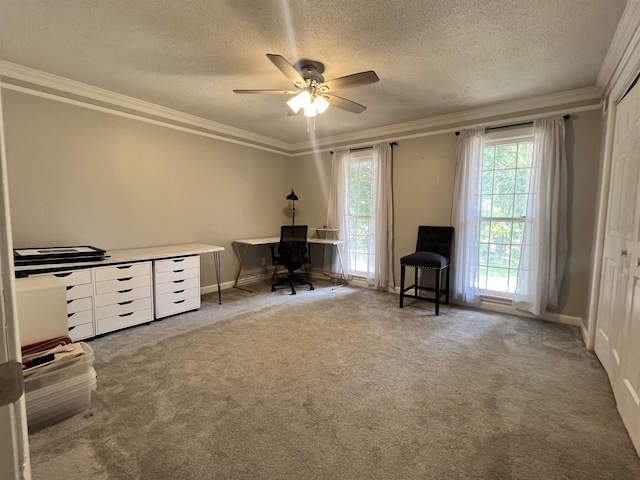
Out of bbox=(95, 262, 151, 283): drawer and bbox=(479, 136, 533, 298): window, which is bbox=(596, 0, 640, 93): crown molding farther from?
bbox=(95, 262, 151, 283): drawer

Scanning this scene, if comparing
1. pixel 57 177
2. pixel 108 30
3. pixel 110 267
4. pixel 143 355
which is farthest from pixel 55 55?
pixel 143 355

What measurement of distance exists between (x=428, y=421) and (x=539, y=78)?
3122 millimetres

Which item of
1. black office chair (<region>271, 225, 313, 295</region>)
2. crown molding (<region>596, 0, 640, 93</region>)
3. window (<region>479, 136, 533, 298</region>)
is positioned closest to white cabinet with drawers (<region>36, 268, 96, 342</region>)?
black office chair (<region>271, 225, 313, 295</region>)

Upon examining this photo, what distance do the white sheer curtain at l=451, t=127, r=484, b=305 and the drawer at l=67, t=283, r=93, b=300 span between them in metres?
4.00

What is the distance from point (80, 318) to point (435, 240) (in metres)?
3.95

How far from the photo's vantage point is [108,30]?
7.08ft

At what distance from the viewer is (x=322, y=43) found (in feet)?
7.48

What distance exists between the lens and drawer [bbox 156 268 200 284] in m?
3.30

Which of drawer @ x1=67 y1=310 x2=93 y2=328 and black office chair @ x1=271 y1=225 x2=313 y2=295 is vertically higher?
black office chair @ x1=271 y1=225 x2=313 y2=295

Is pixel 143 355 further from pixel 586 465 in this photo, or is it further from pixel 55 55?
pixel 586 465

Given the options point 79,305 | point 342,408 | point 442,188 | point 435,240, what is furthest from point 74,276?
point 442,188

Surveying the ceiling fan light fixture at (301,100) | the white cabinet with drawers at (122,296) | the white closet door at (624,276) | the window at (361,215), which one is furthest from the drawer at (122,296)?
the white closet door at (624,276)

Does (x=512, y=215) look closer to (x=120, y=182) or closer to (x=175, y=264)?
(x=175, y=264)

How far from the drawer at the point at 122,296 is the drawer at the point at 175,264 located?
232mm
